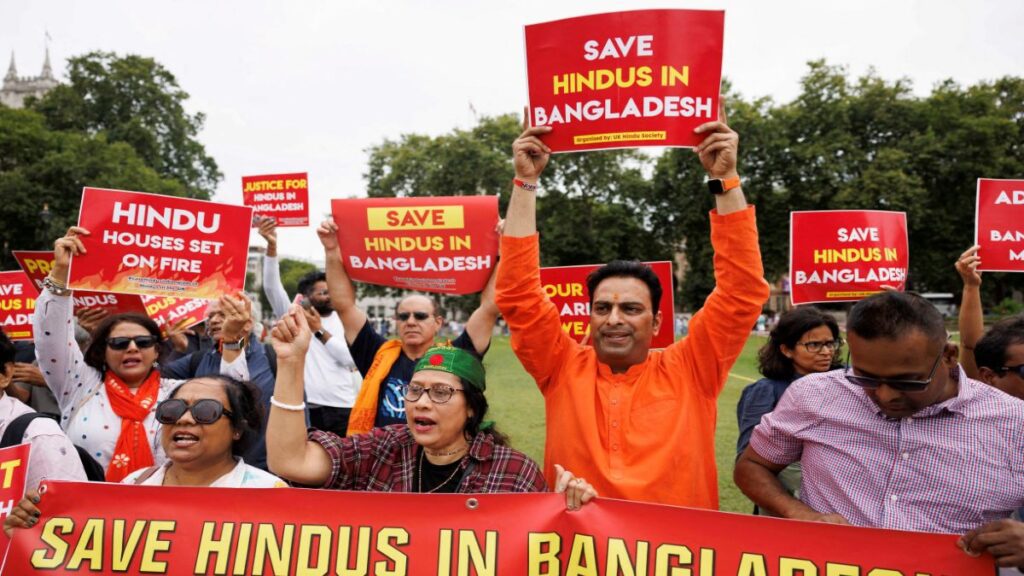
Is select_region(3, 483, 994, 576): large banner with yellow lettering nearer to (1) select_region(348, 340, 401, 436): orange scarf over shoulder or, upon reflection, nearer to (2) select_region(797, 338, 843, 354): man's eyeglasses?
(1) select_region(348, 340, 401, 436): orange scarf over shoulder

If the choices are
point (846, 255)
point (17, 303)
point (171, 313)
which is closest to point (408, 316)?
point (171, 313)

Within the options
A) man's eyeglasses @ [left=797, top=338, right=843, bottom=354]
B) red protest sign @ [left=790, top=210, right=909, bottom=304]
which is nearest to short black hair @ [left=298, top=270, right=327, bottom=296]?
man's eyeglasses @ [left=797, top=338, right=843, bottom=354]

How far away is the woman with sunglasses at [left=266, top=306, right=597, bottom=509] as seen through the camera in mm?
2574

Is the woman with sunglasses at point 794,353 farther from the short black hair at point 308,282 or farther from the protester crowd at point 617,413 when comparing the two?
the short black hair at point 308,282

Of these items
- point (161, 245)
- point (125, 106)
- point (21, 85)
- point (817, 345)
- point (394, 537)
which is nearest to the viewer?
point (394, 537)

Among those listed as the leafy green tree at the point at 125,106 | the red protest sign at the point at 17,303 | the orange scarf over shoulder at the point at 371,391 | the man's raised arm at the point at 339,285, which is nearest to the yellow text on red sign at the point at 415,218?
the man's raised arm at the point at 339,285

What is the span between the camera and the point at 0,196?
29.5 metres

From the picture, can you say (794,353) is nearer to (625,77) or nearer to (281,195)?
(625,77)

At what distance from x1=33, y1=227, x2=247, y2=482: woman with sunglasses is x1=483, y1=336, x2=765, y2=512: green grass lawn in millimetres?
1814

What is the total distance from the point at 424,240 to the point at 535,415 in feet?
25.7

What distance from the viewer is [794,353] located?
12.8ft

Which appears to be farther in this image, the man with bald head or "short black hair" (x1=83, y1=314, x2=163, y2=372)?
the man with bald head

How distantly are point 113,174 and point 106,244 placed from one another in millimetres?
31943

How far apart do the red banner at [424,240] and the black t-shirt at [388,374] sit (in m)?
0.39
